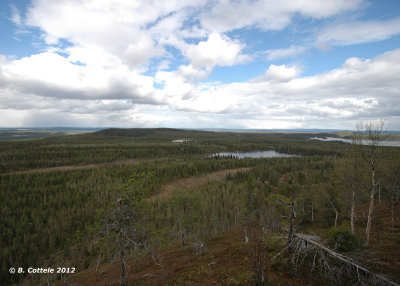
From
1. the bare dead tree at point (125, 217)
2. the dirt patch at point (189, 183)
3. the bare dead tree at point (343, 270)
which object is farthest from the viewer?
the dirt patch at point (189, 183)

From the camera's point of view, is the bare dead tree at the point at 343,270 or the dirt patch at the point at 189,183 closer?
the bare dead tree at the point at 343,270

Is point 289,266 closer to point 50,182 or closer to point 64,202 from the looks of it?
point 64,202

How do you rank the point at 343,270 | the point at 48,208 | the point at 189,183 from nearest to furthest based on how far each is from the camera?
the point at 343,270
the point at 48,208
the point at 189,183

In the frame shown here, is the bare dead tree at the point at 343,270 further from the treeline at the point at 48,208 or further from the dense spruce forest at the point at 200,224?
the treeline at the point at 48,208

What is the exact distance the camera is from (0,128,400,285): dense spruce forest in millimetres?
11055

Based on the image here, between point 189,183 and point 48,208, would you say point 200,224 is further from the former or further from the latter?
point 48,208

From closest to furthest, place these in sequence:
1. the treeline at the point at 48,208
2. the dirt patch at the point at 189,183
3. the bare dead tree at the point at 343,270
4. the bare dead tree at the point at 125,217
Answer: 1. the bare dead tree at the point at 343,270
2. the bare dead tree at the point at 125,217
3. the treeline at the point at 48,208
4. the dirt patch at the point at 189,183

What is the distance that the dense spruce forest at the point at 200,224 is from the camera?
1105 cm

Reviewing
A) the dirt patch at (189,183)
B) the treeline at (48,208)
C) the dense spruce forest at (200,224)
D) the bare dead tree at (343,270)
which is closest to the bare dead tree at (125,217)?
the dense spruce forest at (200,224)

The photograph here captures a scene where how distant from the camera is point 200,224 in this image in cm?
4034

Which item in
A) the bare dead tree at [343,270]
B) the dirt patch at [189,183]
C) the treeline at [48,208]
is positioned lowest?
the dirt patch at [189,183]

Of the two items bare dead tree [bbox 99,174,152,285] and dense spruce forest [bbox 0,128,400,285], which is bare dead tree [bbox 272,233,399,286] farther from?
bare dead tree [bbox 99,174,152,285]

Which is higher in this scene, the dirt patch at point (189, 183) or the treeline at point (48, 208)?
the treeline at point (48, 208)

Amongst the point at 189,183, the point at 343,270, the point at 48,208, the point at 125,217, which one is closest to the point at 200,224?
the point at 125,217
